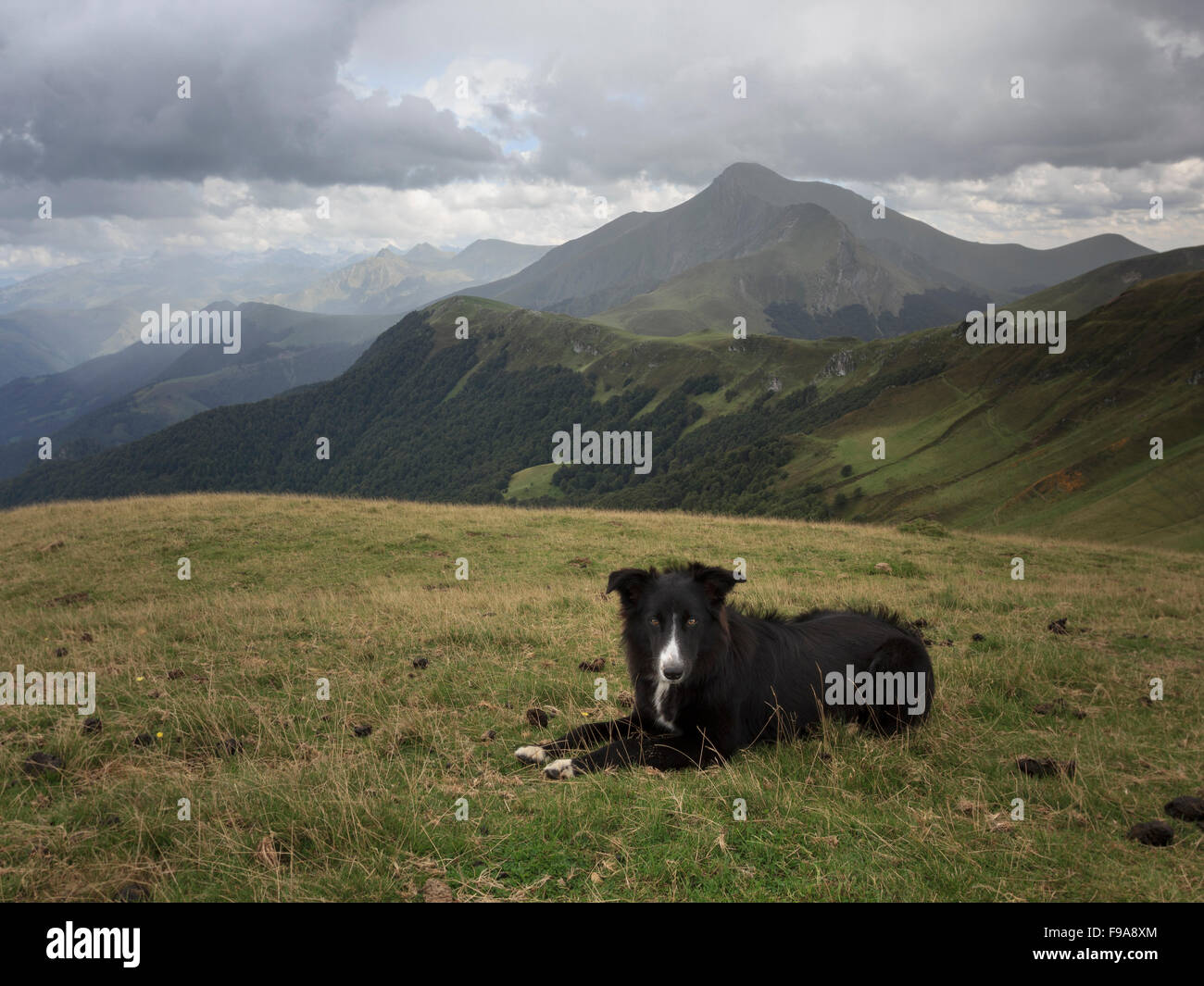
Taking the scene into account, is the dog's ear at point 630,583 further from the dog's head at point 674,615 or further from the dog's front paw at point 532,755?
the dog's front paw at point 532,755

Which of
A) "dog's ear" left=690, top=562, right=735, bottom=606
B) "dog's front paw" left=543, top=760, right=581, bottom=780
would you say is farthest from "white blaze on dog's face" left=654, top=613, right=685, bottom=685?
"dog's front paw" left=543, top=760, right=581, bottom=780

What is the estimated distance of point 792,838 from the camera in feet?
15.8

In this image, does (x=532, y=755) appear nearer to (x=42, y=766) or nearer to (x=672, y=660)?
(x=672, y=660)

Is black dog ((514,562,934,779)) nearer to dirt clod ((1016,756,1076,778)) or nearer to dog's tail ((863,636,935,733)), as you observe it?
dog's tail ((863,636,935,733))

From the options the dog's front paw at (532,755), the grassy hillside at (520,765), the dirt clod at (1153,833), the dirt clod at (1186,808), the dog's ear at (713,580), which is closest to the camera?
the grassy hillside at (520,765)

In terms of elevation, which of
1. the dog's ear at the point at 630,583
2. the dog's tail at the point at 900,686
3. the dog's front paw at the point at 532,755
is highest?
the dog's ear at the point at 630,583

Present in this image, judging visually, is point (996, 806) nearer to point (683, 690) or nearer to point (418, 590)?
point (683, 690)

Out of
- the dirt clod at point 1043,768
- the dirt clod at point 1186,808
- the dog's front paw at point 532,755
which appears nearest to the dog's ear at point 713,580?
the dog's front paw at point 532,755

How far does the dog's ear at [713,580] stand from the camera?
6465mm

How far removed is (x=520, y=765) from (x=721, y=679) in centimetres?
214

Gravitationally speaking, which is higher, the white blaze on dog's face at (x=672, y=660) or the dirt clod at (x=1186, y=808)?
the white blaze on dog's face at (x=672, y=660)

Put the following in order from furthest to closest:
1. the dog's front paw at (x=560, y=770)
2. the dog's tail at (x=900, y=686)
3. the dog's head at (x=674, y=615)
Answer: the dog's tail at (x=900, y=686)
the dog's head at (x=674, y=615)
the dog's front paw at (x=560, y=770)
